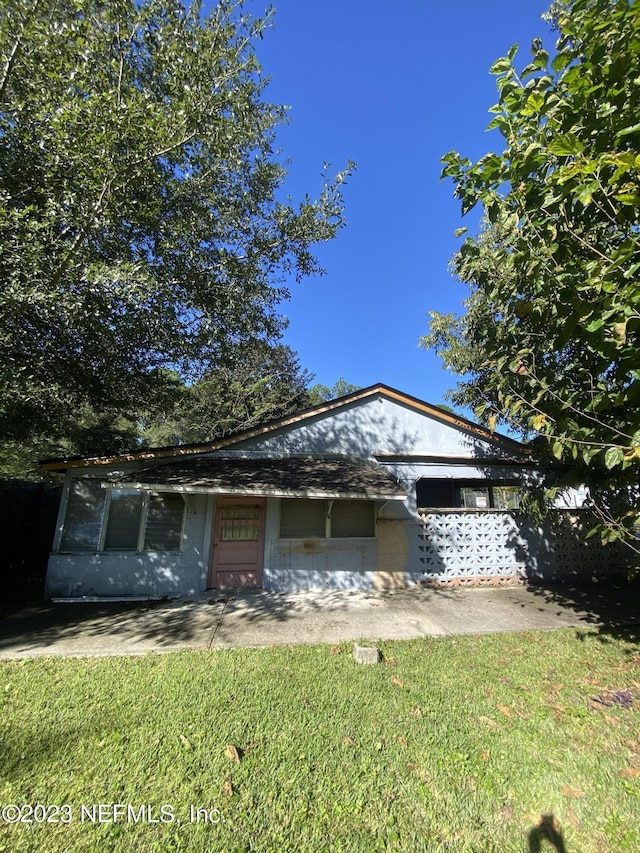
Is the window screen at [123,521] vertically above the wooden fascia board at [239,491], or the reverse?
the wooden fascia board at [239,491]

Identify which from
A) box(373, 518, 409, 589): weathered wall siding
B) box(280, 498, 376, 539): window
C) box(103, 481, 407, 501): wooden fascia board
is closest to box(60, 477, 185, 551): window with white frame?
box(103, 481, 407, 501): wooden fascia board

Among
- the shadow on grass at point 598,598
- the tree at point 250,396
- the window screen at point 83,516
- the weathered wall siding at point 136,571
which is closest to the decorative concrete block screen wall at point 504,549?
Result: the shadow on grass at point 598,598

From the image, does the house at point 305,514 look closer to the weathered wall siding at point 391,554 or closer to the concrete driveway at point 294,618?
the weathered wall siding at point 391,554

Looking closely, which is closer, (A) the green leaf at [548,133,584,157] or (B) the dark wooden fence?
(A) the green leaf at [548,133,584,157]

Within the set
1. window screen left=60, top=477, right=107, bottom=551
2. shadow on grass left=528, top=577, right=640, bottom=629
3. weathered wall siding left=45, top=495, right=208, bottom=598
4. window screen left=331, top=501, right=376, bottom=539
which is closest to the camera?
shadow on grass left=528, top=577, right=640, bottom=629

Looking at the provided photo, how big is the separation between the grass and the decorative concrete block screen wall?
4211mm

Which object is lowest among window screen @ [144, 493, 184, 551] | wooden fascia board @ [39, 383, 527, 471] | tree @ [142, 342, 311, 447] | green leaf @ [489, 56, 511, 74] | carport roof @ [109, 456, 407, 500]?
window screen @ [144, 493, 184, 551]

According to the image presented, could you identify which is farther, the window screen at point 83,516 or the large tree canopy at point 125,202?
the window screen at point 83,516

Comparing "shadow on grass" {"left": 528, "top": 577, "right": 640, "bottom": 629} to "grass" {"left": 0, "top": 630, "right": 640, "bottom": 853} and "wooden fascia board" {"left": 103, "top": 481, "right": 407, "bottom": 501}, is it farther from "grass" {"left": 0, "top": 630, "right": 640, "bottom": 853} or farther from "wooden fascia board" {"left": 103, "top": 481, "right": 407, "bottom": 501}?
"wooden fascia board" {"left": 103, "top": 481, "right": 407, "bottom": 501}

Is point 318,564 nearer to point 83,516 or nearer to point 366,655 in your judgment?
point 366,655

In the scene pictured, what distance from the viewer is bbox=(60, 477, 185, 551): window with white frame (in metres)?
8.09

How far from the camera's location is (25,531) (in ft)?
33.6

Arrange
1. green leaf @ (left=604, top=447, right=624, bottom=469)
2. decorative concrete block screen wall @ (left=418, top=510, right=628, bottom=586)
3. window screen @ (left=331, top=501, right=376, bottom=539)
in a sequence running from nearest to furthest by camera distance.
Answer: green leaf @ (left=604, top=447, right=624, bottom=469), window screen @ (left=331, top=501, right=376, bottom=539), decorative concrete block screen wall @ (left=418, top=510, right=628, bottom=586)

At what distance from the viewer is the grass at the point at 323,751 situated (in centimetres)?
240
